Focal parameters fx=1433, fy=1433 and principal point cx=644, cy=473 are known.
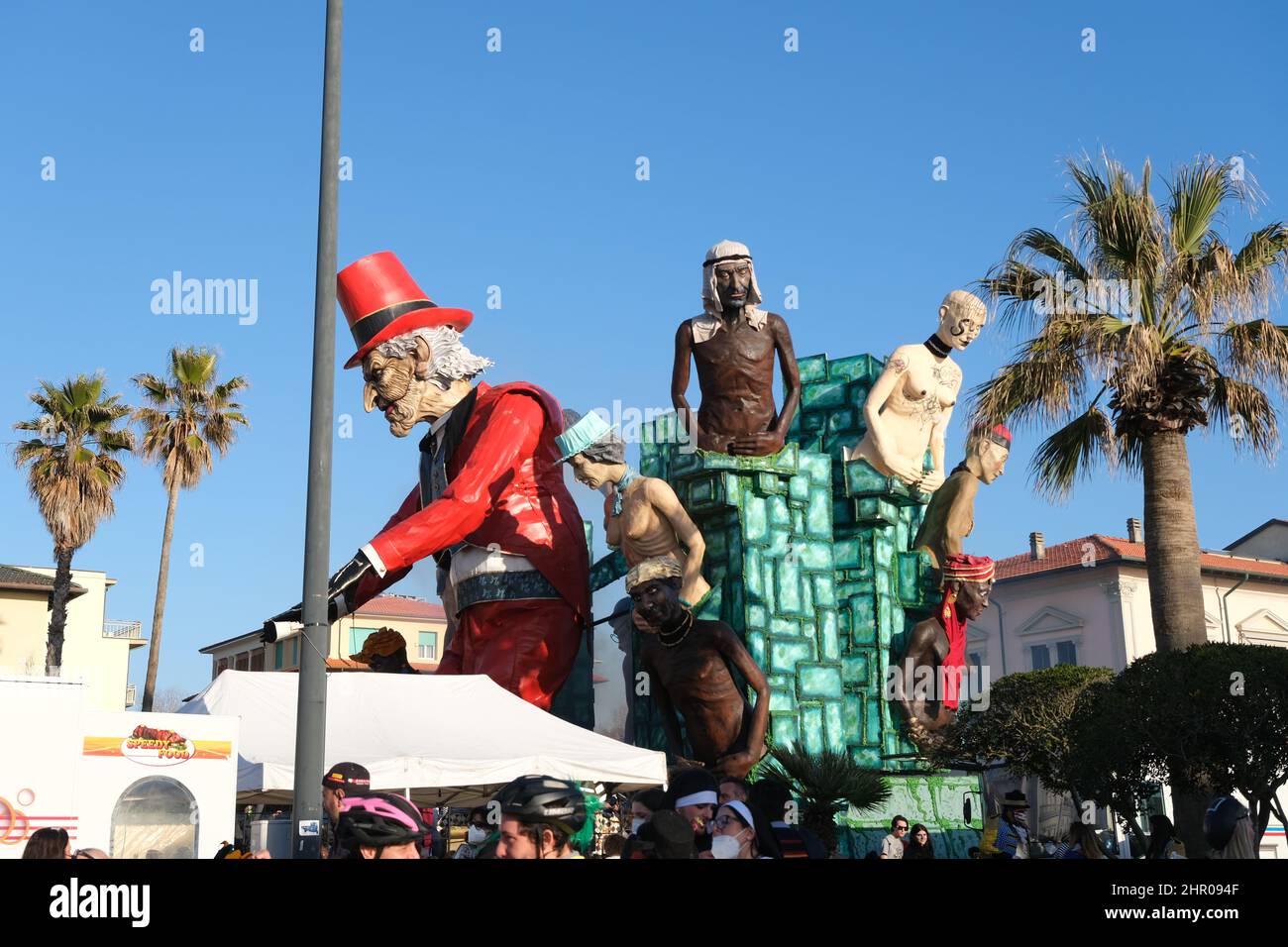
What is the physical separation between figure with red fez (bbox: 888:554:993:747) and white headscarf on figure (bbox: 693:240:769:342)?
310cm

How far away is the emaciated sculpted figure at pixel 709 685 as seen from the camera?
12.0 m

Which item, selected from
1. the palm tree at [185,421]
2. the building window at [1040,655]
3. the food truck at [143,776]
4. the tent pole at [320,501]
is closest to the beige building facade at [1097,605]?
the building window at [1040,655]

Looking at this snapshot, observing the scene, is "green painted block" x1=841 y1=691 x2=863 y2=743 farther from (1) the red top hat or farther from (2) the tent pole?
(2) the tent pole

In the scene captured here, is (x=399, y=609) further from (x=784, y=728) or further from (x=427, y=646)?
(x=784, y=728)

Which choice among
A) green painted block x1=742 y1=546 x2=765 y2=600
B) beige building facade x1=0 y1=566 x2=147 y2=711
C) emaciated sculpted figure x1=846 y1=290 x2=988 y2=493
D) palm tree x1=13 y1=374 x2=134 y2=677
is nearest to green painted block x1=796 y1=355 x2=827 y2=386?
emaciated sculpted figure x1=846 y1=290 x2=988 y2=493

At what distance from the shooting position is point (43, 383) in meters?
31.3

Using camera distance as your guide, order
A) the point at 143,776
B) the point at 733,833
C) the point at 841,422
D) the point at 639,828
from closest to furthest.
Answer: the point at 639,828, the point at 733,833, the point at 143,776, the point at 841,422

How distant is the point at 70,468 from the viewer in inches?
1212

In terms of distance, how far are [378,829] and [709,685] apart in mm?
8004

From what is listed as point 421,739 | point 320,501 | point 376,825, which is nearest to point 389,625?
point 421,739

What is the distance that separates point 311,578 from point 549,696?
5.99 m
